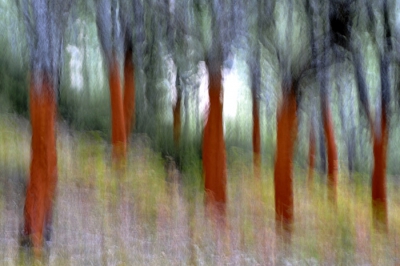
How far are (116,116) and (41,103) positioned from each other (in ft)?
14.3

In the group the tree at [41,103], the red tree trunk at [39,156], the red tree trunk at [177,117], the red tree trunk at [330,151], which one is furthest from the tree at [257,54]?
the red tree trunk at [39,156]

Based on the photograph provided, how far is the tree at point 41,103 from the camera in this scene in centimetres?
725

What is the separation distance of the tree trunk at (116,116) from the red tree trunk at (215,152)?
8.78 feet

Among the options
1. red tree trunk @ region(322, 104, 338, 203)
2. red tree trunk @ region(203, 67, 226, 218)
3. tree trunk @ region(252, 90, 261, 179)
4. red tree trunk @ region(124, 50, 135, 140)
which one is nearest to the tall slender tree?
red tree trunk @ region(124, 50, 135, 140)

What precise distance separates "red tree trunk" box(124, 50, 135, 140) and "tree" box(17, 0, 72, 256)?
5099 mm

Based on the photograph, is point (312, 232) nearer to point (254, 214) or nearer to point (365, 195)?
point (254, 214)

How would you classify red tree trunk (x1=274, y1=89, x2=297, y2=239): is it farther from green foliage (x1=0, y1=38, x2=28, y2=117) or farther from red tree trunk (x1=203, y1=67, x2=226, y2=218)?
green foliage (x1=0, y1=38, x2=28, y2=117)

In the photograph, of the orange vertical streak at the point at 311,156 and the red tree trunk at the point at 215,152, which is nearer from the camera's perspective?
the red tree trunk at the point at 215,152

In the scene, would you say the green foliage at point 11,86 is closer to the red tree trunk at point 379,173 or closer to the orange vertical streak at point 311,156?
the orange vertical streak at point 311,156

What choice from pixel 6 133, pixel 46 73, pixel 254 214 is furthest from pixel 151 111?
pixel 46 73

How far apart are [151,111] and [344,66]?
206 inches

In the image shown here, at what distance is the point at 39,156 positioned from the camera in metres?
7.36

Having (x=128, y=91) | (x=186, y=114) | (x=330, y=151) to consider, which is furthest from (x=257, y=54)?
(x=330, y=151)

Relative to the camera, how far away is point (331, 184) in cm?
1401
